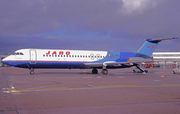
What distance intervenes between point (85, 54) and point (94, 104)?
2469 centimetres

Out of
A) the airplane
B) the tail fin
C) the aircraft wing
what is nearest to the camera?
the airplane

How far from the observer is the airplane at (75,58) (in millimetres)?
30750

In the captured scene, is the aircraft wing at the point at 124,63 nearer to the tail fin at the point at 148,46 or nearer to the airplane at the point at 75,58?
the airplane at the point at 75,58

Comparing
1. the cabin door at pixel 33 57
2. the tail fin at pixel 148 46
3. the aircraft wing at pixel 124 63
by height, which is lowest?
the aircraft wing at pixel 124 63

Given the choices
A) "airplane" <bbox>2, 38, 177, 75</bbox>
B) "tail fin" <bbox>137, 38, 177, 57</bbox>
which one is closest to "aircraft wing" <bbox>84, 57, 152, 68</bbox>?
"airplane" <bbox>2, 38, 177, 75</bbox>

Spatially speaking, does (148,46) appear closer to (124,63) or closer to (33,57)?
(124,63)

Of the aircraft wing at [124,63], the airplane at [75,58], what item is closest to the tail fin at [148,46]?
the airplane at [75,58]

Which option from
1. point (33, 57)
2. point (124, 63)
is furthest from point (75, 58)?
point (124, 63)

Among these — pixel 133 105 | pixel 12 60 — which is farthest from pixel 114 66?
pixel 133 105

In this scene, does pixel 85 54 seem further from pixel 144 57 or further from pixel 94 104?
pixel 94 104

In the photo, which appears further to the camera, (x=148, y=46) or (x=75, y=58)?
(x=148, y=46)

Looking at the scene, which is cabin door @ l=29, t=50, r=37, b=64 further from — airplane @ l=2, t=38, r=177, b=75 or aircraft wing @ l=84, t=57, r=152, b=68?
aircraft wing @ l=84, t=57, r=152, b=68

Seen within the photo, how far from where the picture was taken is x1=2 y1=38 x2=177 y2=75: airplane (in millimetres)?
30750

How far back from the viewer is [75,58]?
33.3 meters
